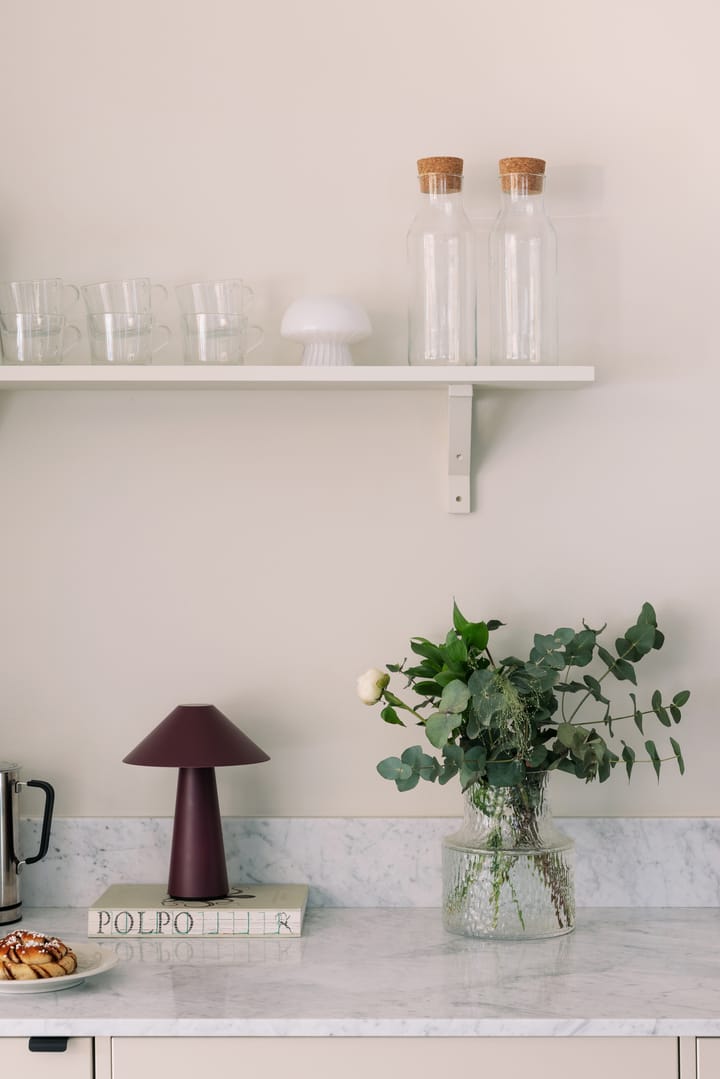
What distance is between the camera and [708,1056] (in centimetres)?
141

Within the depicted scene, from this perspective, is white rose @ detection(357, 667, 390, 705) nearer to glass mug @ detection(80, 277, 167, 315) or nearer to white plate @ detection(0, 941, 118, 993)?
white plate @ detection(0, 941, 118, 993)

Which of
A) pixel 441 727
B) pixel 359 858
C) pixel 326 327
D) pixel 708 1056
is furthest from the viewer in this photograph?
pixel 359 858

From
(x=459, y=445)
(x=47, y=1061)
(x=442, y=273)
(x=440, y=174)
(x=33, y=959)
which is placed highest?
(x=440, y=174)

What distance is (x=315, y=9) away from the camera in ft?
6.36

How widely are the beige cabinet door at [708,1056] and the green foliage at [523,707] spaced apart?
Answer: 0.42 metres

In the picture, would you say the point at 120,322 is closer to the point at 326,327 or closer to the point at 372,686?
the point at 326,327

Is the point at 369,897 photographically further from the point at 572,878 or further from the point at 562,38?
the point at 562,38

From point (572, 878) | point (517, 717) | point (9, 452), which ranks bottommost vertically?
point (572, 878)

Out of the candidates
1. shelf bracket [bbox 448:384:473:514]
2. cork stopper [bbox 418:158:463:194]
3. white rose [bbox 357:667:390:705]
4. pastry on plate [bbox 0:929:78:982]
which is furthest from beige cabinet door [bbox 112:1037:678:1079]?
cork stopper [bbox 418:158:463:194]

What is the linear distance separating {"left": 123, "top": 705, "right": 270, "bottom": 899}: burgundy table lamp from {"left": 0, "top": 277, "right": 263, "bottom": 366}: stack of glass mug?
55cm

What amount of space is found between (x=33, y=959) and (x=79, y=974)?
0.20ft

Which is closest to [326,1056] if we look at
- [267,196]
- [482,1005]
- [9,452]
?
[482,1005]

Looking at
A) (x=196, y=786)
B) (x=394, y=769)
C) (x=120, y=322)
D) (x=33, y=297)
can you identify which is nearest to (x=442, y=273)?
(x=120, y=322)

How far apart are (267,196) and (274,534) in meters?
0.55
